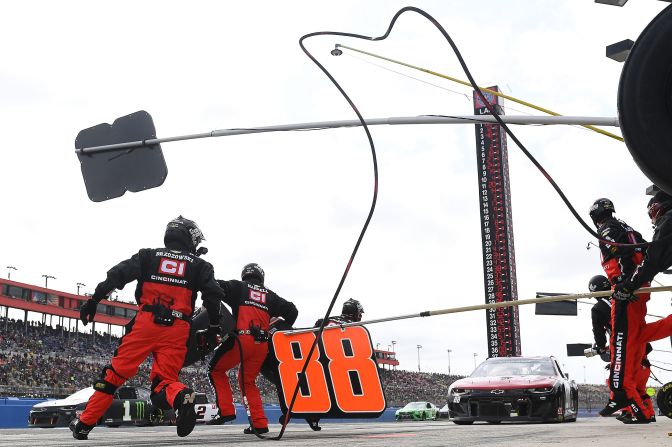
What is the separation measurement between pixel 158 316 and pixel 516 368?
261 inches

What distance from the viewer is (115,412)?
14570 mm

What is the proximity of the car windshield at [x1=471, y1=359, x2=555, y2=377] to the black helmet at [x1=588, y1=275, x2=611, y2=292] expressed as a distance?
3.31 metres

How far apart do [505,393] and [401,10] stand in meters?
6.50

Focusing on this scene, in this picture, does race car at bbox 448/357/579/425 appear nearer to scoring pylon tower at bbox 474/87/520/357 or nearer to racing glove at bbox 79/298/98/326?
racing glove at bbox 79/298/98/326

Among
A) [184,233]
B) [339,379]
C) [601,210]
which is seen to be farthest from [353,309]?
[601,210]

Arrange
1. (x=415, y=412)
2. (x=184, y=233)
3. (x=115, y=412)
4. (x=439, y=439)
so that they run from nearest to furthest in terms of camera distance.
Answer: (x=439, y=439) < (x=184, y=233) < (x=115, y=412) < (x=415, y=412)

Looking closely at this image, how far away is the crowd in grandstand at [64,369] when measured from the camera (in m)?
33.9

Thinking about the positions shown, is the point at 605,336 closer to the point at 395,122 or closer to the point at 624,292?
the point at 624,292

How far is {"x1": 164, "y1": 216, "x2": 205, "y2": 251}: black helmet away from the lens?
614 centimetres

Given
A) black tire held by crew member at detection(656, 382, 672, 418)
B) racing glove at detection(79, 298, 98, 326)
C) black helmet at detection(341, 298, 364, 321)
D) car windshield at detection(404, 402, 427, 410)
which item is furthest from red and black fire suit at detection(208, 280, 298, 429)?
car windshield at detection(404, 402, 427, 410)

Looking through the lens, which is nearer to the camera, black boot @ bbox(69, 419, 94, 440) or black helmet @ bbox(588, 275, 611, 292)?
black boot @ bbox(69, 419, 94, 440)

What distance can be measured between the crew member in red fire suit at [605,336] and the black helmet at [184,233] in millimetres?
3730

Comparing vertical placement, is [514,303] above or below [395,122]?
below

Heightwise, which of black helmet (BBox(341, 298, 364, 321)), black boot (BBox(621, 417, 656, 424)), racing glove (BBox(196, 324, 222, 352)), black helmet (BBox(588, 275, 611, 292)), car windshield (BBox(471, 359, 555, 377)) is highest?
black helmet (BBox(588, 275, 611, 292))
